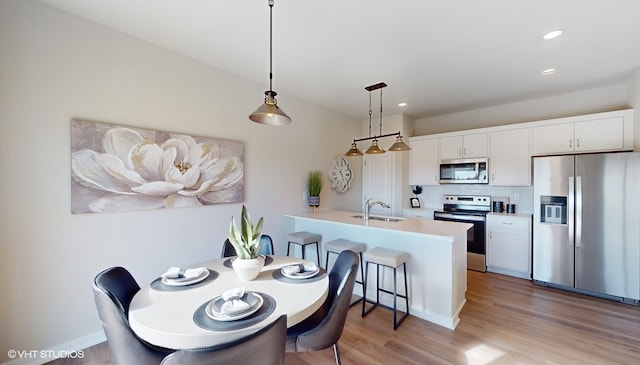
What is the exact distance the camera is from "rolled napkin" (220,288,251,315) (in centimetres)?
119

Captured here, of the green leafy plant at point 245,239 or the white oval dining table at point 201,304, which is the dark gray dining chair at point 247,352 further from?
the green leafy plant at point 245,239

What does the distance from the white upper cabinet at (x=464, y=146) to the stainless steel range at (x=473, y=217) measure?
0.76 m

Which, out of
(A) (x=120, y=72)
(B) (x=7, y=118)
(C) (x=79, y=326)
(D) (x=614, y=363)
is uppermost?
(A) (x=120, y=72)

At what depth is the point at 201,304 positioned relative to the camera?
1.34 meters

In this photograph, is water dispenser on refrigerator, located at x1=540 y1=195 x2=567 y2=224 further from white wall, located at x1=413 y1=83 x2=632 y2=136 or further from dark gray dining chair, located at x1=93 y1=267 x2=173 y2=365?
dark gray dining chair, located at x1=93 y1=267 x2=173 y2=365

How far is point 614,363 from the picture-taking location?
1.94 metres

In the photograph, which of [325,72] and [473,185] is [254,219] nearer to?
[325,72]

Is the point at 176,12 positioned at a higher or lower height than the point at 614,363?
higher

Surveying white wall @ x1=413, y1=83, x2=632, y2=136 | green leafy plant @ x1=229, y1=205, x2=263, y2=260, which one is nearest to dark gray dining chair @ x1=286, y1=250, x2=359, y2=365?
green leafy plant @ x1=229, y1=205, x2=263, y2=260

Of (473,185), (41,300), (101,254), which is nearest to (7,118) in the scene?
(101,254)

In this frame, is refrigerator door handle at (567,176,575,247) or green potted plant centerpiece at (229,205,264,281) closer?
green potted plant centerpiece at (229,205,264,281)

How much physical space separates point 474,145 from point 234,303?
442 centimetres

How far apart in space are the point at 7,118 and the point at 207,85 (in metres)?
1.53

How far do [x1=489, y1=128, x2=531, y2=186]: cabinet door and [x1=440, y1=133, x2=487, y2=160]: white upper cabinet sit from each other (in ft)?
0.46
